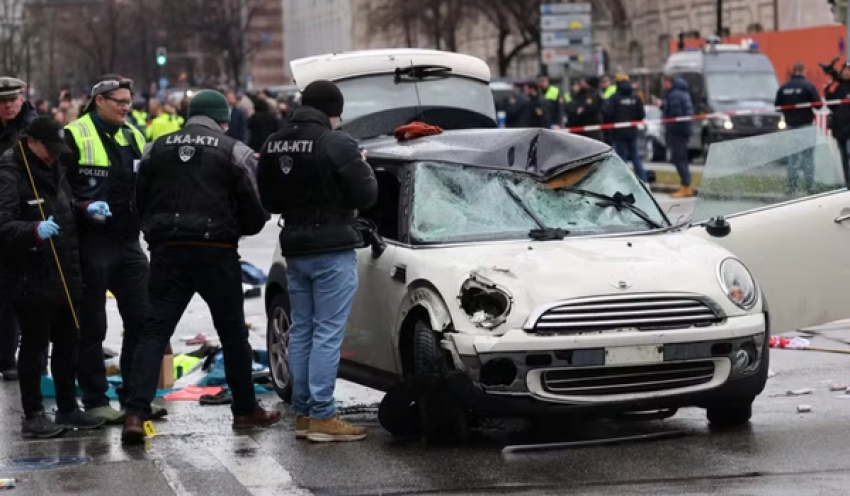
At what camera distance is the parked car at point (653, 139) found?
38.3m

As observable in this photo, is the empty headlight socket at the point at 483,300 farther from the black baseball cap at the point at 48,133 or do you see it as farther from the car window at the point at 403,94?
the car window at the point at 403,94

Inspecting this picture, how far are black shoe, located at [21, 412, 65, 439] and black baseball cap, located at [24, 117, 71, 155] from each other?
137cm

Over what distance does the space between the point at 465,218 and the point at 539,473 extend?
183cm

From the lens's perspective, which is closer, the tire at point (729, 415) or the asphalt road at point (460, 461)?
the asphalt road at point (460, 461)

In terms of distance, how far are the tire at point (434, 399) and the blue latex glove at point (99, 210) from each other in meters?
1.82

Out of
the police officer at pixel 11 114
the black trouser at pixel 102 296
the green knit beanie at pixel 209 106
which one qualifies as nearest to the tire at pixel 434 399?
the green knit beanie at pixel 209 106

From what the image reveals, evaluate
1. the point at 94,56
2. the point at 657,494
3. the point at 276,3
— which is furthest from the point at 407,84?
the point at 276,3

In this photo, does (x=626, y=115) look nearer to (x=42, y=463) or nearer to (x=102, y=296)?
(x=102, y=296)

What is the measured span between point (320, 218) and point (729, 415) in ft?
7.29

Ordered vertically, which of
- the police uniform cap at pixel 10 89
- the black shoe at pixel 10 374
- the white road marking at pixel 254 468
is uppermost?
the police uniform cap at pixel 10 89

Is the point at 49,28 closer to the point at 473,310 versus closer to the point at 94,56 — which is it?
the point at 94,56

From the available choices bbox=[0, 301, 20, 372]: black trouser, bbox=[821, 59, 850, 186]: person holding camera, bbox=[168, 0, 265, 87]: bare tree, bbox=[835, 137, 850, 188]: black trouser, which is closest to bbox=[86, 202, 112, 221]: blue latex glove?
bbox=[0, 301, 20, 372]: black trouser

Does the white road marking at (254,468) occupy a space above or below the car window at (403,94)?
below

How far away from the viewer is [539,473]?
7.53m
